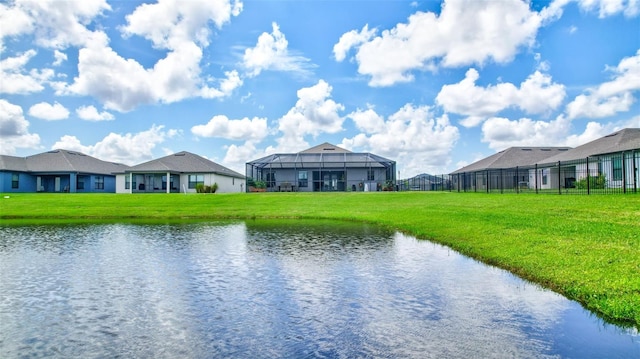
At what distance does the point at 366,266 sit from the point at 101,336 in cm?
596

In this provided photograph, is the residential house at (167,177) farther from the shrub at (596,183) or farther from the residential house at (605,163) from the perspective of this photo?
the shrub at (596,183)

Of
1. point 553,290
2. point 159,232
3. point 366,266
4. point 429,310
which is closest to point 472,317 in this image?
point 429,310

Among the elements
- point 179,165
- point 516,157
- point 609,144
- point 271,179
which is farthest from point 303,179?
point 609,144

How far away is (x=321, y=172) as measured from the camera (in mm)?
48875

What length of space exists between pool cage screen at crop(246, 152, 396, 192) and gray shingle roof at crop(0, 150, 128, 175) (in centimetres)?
1737

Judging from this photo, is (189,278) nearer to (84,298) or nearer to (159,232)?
(84,298)

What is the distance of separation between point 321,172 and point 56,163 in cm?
3078

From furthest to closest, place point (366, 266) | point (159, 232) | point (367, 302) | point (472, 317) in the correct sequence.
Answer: point (159, 232) → point (366, 266) → point (367, 302) → point (472, 317)

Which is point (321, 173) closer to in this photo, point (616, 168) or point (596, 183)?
point (596, 183)

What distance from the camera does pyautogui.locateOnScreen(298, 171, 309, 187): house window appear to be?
48781mm

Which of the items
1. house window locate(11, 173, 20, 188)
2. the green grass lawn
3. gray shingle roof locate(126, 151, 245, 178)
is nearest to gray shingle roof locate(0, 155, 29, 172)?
house window locate(11, 173, 20, 188)

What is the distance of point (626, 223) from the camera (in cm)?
1270

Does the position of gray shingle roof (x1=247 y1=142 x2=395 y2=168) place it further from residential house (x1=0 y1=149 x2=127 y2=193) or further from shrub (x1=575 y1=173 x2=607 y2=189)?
shrub (x1=575 y1=173 x2=607 y2=189)

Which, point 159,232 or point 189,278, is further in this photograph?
point 159,232
